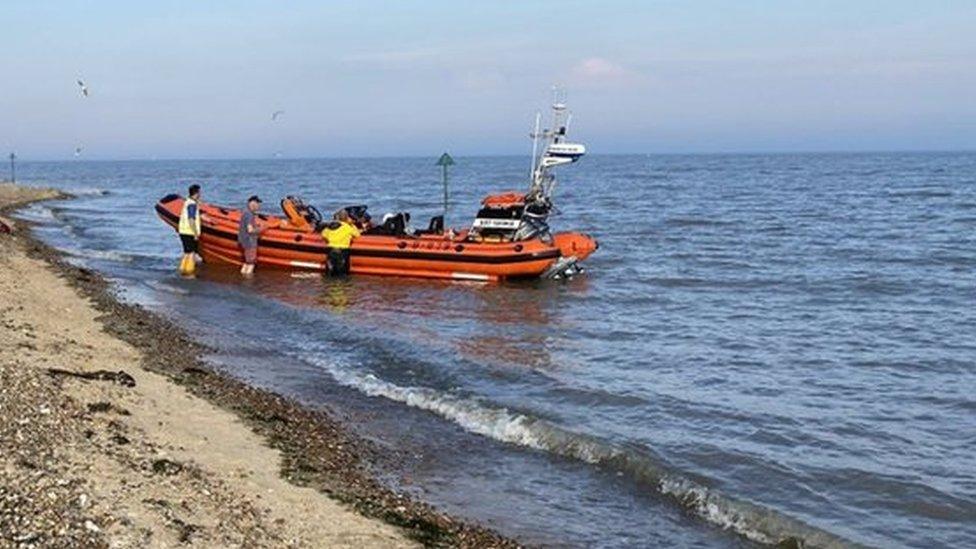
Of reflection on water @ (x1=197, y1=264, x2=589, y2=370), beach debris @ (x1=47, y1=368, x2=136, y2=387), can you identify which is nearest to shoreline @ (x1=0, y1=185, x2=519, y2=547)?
beach debris @ (x1=47, y1=368, x2=136, y2=387)

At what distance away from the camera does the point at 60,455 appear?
6.05 meters

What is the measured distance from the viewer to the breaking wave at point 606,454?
7023 millimetres

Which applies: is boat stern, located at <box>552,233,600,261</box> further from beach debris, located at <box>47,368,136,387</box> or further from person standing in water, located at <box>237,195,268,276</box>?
beach debris, located at <box>47,368,136,387</box>

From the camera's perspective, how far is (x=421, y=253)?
65.1ft

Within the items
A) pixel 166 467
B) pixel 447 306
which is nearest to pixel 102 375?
pixel 166 467

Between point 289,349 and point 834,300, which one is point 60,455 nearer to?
point 289,349

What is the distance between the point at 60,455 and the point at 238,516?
1129 millimetres

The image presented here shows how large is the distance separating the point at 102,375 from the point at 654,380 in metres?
5.56

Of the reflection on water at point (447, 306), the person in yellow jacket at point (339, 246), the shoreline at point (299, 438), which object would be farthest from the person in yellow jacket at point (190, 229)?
the shoreline at point (299, 438)

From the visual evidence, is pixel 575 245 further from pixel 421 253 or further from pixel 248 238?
pixel 248 238

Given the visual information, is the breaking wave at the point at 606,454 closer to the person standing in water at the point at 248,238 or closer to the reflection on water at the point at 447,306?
the reflection on water at the point at 447,306

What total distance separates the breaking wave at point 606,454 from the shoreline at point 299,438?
1178 mm

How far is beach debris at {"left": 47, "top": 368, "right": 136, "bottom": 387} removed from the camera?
8.40 m

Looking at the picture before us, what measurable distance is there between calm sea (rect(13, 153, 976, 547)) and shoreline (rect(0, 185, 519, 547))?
0.37m
